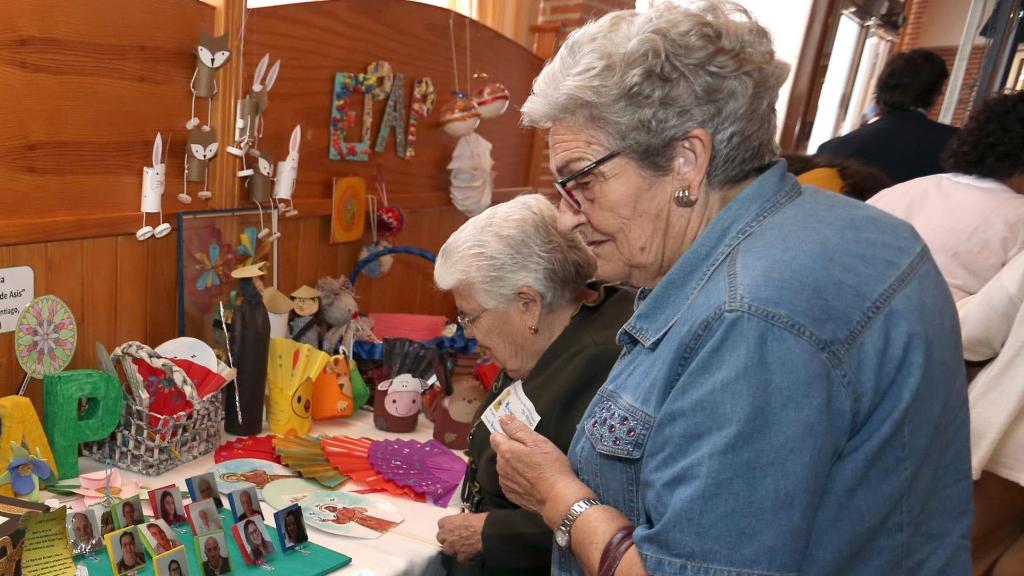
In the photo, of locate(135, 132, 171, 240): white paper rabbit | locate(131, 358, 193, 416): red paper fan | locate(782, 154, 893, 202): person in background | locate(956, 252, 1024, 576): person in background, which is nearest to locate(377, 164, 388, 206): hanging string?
locate(135, 132, 171, 240): white paper rabbit

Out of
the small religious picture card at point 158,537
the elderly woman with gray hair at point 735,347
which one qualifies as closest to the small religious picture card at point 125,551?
the small religious picture card at point 158,537

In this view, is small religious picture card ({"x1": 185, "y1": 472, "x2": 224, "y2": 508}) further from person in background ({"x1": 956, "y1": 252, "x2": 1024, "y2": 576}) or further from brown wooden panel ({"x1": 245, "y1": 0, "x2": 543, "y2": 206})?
person in background ({"x1": 956, "y1": 252, "x2": 1024, "y2": 576})

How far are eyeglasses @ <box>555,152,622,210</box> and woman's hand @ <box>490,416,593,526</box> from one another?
336 mm

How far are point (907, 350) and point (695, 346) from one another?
214mm

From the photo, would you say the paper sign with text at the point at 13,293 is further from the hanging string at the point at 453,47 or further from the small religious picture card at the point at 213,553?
the hanging string at the point at 453,47

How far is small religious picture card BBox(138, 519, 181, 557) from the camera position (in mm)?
1352

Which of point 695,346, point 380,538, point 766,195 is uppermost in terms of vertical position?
point 766,195

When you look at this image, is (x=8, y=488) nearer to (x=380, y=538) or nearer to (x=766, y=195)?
(x=380, y=538)

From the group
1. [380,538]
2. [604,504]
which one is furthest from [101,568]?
[604,504]

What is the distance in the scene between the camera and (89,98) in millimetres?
1757

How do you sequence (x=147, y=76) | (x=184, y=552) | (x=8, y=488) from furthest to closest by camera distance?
(x=147, y=76), (x=8, y=488), (x=184, y=552)

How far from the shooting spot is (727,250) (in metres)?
0.88

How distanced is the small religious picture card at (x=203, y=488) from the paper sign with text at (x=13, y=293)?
0.53 m

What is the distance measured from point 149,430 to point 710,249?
1323 mm
